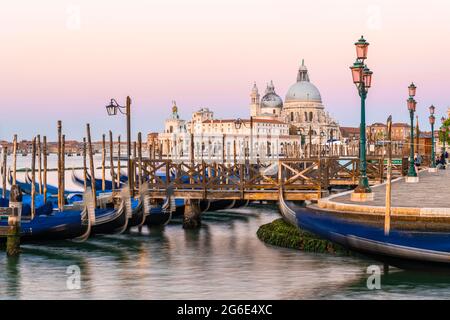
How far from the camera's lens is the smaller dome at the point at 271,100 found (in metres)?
188

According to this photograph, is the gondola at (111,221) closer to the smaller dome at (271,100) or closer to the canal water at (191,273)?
the canal water at (191,273)

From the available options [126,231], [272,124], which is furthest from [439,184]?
[272,124]

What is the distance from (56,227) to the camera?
878 inches

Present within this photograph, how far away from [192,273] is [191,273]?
2 cm

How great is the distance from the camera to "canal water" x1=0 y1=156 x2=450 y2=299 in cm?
1562

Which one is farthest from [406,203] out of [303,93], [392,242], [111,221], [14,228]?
[303,93]

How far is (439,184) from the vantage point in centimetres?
2436

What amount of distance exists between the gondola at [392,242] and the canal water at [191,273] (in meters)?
0.85

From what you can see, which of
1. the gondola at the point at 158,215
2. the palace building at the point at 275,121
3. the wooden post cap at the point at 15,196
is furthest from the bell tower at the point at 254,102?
the wooden post cap at the point at 15,196

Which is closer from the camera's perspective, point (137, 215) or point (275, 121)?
point (137, 215)
